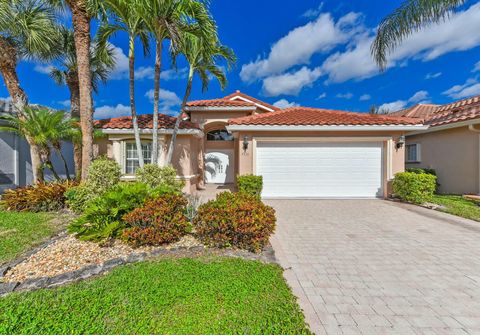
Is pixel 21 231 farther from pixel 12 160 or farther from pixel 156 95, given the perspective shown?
pixel 12 160

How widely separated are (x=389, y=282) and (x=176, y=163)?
978 centimetres

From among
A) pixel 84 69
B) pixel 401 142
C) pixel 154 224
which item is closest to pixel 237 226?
pixel 154 224

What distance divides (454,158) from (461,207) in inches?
180

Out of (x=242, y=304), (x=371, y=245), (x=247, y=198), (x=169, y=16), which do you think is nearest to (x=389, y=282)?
(x=371, y=245)

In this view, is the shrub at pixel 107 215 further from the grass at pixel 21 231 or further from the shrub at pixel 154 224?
the grass at pixel 21 231

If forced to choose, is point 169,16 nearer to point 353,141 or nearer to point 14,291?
point 14,291

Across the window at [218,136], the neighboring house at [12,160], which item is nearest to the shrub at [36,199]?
the neighboring house at [12,160]

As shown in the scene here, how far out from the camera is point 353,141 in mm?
9898

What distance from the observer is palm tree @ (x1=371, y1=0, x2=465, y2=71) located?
7453mm

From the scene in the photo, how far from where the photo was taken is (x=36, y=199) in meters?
7.39

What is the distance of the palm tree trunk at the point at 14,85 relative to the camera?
27.9 ft

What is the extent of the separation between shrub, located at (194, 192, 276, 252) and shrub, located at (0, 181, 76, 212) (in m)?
6.47

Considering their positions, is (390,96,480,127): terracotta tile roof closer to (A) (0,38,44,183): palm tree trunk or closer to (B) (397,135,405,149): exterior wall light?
(B) (397,135,405,149): exterior wall light

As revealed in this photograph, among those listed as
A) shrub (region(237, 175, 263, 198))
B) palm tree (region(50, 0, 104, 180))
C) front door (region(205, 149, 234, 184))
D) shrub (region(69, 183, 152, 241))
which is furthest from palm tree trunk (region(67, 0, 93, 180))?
front door (region(205, 149, 234, 184))
